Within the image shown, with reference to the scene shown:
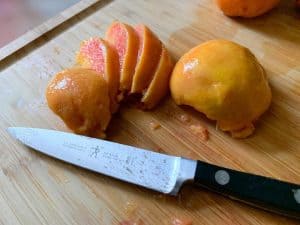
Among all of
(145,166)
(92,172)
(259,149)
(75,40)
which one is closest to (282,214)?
(259,149)

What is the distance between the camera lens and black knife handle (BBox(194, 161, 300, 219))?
0.75 meters

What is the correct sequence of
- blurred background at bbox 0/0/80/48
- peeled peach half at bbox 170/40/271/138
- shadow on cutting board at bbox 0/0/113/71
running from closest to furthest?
peeled peach half at bbox 170/40/271/138 < shadow on cutting board at bbox 0/0/113/71 < blurred background at bbox 0/0/80/48

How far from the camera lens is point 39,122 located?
1.00m

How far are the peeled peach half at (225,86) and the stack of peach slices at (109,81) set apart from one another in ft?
0.23

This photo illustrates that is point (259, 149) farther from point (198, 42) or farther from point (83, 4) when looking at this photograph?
point (83, 4)

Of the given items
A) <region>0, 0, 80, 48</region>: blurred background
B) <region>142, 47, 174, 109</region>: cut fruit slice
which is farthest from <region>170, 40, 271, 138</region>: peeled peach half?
<region>0, 0, 80, 48</region>: blurred background

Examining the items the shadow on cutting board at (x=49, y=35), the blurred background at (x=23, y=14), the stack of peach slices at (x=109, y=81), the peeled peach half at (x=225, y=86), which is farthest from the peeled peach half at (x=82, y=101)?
the blurred background at (x=23, y=14)

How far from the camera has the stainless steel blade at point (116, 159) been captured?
2.68 feet

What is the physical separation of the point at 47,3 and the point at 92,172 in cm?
93

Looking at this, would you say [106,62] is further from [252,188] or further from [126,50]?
[252,188]

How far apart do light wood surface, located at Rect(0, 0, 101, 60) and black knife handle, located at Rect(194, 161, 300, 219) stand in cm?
65

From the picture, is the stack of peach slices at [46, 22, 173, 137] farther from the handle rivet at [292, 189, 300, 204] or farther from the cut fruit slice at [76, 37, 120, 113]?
the handle rivet at [292, 189, 300, 204]

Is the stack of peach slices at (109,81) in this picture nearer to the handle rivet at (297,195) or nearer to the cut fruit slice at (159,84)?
the cut fruit slice at (159,84)

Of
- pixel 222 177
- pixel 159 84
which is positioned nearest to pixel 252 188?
pixel 222 177
